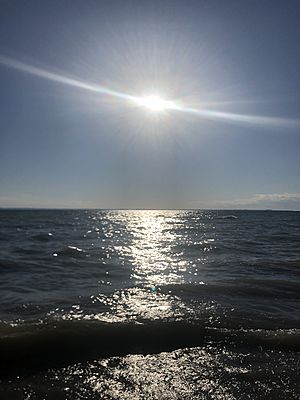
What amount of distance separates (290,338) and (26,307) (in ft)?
19.4

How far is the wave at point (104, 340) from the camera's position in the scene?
205 inches

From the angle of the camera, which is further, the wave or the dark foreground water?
the wave

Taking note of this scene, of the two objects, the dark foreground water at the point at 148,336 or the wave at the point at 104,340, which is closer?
the dark foreground water at the point at 148,336

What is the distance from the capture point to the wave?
205 inches

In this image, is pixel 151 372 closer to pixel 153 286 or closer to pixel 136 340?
pixel 136 340

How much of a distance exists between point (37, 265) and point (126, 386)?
35.9 feet

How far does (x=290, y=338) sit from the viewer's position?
235 inches

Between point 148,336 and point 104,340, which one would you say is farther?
point 148,336

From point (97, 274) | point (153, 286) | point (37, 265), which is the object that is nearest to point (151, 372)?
point (153, 286)

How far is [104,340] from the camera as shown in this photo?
5938 mm

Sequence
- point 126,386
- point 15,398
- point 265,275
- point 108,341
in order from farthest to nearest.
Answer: point 265,275
point 108,341
point 126,386
point 15,398

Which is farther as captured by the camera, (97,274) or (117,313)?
(97,274)

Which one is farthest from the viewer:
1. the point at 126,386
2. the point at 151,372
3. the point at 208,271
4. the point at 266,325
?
the point at 208,271

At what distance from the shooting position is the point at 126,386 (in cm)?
429
